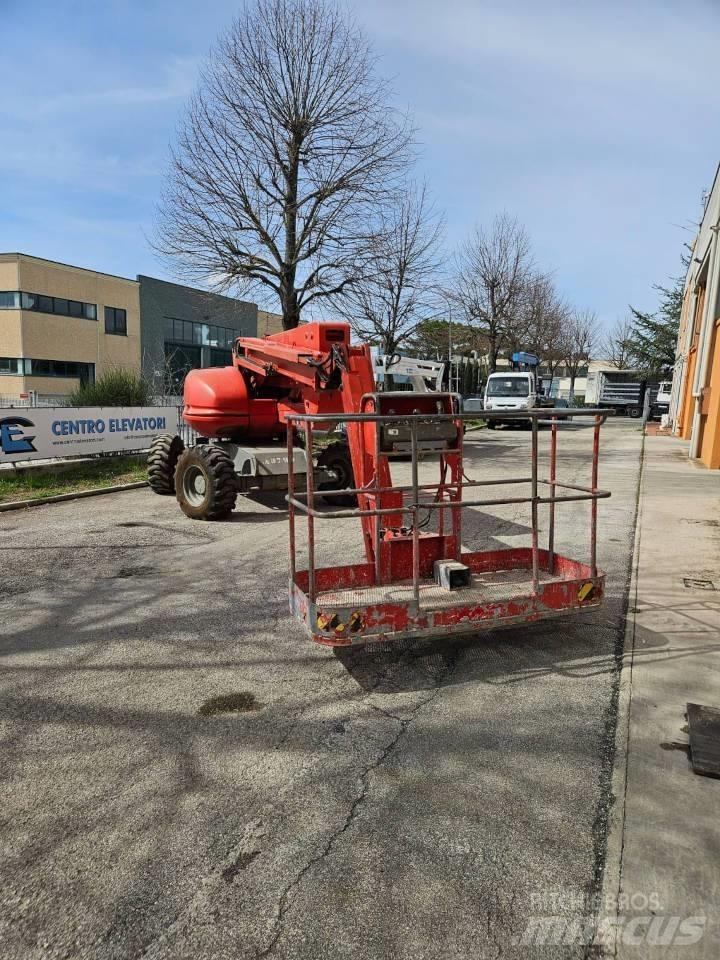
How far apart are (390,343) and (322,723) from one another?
75.9 ft

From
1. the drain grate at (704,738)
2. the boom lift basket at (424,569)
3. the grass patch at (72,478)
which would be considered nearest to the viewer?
the drain grate at (704,738)

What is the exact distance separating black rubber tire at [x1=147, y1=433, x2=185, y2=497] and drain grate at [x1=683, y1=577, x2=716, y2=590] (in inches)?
312

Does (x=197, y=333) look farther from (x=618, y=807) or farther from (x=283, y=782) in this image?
(x=618, y=807)

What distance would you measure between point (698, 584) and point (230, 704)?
469cm

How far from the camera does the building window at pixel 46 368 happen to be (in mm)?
36781

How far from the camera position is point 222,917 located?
97.9 inches

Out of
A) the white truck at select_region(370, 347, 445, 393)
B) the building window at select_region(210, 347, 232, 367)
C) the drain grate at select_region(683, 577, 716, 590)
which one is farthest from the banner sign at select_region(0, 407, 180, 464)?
the building window at select_region(210, 347, 232, 367)

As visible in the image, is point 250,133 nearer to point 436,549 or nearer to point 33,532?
point 33,532

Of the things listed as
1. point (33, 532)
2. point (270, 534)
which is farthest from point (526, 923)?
point (33, 532)

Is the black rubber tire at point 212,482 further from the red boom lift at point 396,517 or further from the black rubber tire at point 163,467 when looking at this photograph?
the black rubber tire at point 163,467

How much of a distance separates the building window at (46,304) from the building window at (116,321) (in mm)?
1115

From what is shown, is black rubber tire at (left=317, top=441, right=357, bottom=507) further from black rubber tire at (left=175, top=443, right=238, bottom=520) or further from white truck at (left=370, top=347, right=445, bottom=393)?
white truck at (left=370, top=347, right=445, bottom=393)

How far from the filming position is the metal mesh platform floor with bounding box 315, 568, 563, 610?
471cm

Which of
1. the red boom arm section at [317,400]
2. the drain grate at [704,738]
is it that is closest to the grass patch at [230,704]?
the red boom arm section at [317,400]
